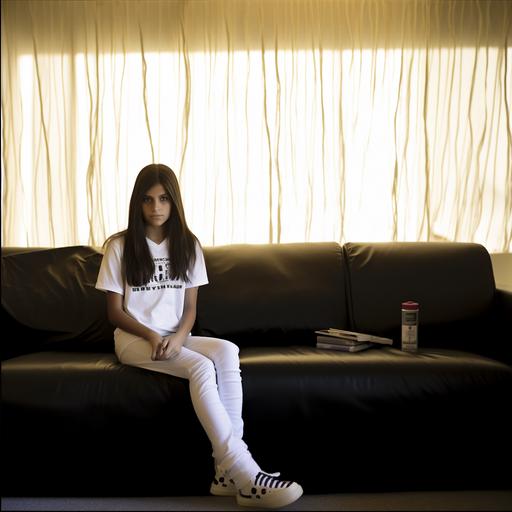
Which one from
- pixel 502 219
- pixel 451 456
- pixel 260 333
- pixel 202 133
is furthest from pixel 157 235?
pixel 502 219

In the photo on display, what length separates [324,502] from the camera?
211cm

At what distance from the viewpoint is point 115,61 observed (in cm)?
325

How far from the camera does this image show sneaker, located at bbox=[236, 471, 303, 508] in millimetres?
1979

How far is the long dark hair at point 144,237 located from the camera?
8.03 ft

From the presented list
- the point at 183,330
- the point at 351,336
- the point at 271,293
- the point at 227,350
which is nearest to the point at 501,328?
the point at 351,336

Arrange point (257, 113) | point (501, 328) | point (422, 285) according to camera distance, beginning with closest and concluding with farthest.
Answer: point (501, 328) < point (422, 285) < point (257, 113)

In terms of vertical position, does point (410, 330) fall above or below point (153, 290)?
below

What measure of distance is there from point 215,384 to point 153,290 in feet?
1.68

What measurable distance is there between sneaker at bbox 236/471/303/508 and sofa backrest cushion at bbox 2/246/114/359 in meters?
0.95

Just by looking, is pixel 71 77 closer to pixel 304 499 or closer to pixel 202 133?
pixel 202 133

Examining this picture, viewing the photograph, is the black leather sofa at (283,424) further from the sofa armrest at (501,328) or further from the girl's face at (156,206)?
the girl's face at (156,206)

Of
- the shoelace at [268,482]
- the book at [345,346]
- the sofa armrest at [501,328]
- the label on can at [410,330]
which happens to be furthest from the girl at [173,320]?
the sofa armrest at [501,328]

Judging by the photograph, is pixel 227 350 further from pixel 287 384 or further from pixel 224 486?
pixel 224 486

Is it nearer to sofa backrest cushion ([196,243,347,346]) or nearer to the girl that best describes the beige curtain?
sofa backrest cushion ([196,243,347,346])
